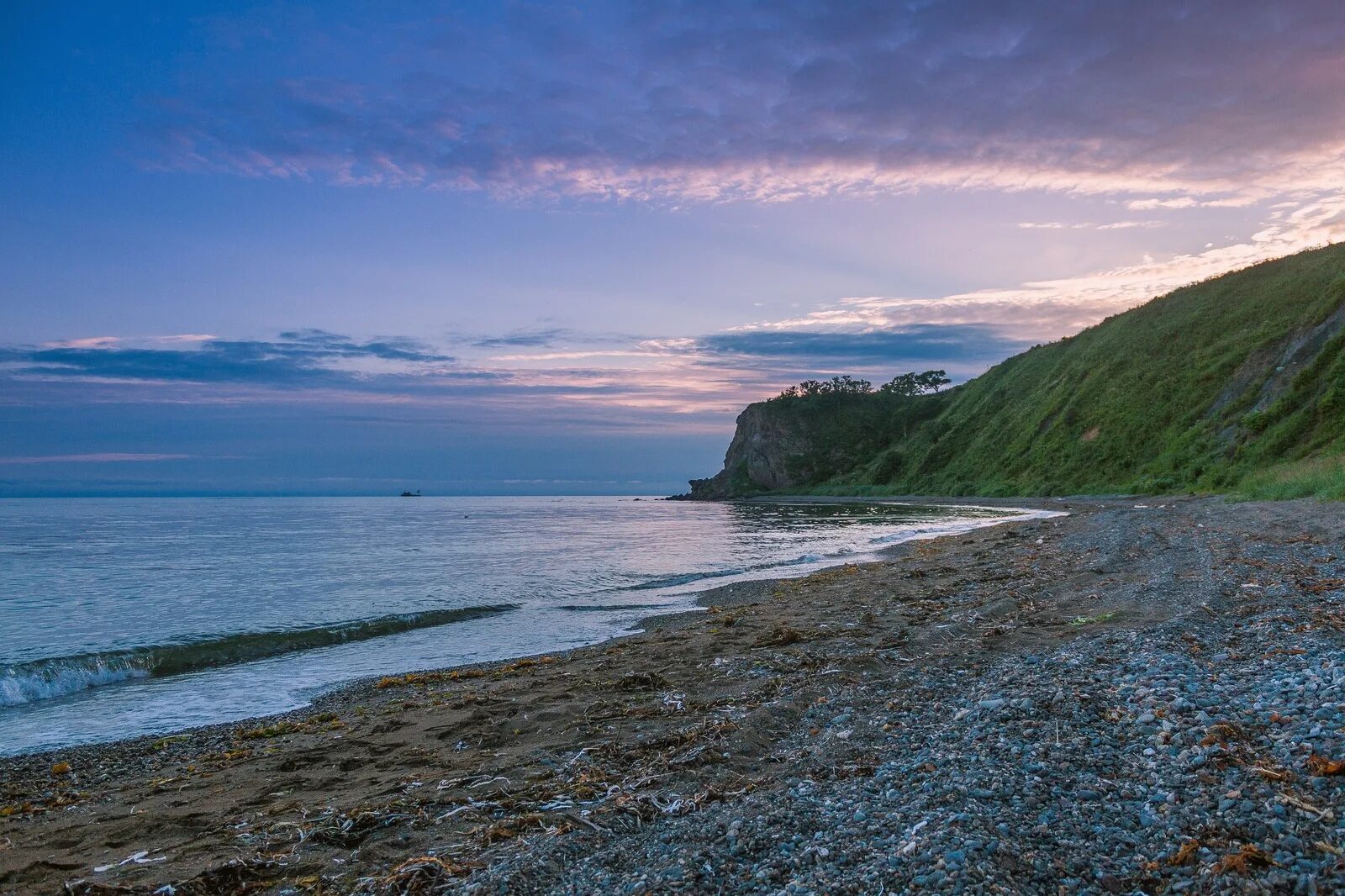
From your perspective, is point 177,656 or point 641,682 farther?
point 177,656

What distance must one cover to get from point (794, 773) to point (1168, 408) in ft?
192

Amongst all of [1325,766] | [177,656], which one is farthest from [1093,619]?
[177,656]

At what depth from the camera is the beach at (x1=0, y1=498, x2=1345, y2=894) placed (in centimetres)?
361

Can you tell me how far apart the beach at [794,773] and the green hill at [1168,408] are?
66.4 feet

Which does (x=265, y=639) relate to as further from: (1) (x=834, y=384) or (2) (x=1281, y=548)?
(1) (x=834, y=384)

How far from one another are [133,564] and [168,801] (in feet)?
87.4

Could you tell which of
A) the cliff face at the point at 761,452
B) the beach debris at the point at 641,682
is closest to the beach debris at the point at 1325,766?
the beach debris at the point at 641,682

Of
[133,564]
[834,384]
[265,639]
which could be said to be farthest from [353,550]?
[834,384]

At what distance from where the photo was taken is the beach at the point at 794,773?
361cm

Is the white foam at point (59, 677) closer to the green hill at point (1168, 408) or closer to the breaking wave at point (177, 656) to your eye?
the breaking wave at point (177, 656)

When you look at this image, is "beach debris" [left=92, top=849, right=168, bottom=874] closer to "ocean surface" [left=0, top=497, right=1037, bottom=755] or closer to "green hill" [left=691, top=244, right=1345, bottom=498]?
"ocean surface" [left=0, top=497, right=1037, bottom=755]

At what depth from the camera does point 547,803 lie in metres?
5.05

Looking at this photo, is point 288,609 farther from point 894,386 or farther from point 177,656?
point 894,386

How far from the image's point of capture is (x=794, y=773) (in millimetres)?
5113
